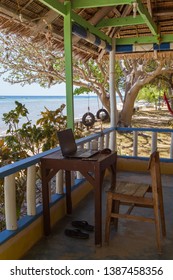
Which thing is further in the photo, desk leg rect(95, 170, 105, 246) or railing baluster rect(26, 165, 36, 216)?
railing baluster rect(26, 165, 36, 216)

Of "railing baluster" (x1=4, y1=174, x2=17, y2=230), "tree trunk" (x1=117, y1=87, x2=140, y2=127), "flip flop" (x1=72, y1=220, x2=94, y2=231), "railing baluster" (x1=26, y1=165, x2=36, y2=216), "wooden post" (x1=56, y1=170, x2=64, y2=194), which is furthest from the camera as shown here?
"tree trunk" (x1=117, y1=87, x2=140, y2=127)

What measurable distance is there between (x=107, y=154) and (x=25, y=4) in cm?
201

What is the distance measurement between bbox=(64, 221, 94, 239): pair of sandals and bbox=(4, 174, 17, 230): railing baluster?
594 mm

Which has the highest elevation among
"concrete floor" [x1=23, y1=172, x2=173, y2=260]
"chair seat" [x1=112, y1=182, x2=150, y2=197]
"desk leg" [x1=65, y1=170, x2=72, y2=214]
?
"chair seat" [x1=112, y1=182, x2=150, y2=197]

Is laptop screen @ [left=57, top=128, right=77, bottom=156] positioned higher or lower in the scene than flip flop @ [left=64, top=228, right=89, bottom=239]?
higher

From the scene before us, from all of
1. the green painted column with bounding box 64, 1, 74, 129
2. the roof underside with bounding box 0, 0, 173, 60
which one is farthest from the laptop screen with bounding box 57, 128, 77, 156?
the roof underside with bounding box 0, 0, 173, 60

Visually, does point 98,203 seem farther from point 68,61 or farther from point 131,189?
point 68,61

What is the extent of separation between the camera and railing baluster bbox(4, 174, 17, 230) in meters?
2.45

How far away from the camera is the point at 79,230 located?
295 cm

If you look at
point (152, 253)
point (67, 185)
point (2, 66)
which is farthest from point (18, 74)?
point (152, 253)

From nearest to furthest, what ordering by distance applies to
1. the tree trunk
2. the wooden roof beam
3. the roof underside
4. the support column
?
the roof underside
the wooden roof beam
the support column
the tree trunk

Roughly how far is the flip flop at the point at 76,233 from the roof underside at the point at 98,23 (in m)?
2.26

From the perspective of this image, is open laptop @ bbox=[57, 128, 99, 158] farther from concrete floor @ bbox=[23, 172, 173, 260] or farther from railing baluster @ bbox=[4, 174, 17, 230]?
concrete floor @ bbox=[23, 172, 173, 260]

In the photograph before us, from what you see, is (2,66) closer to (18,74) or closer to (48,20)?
(18,74)
